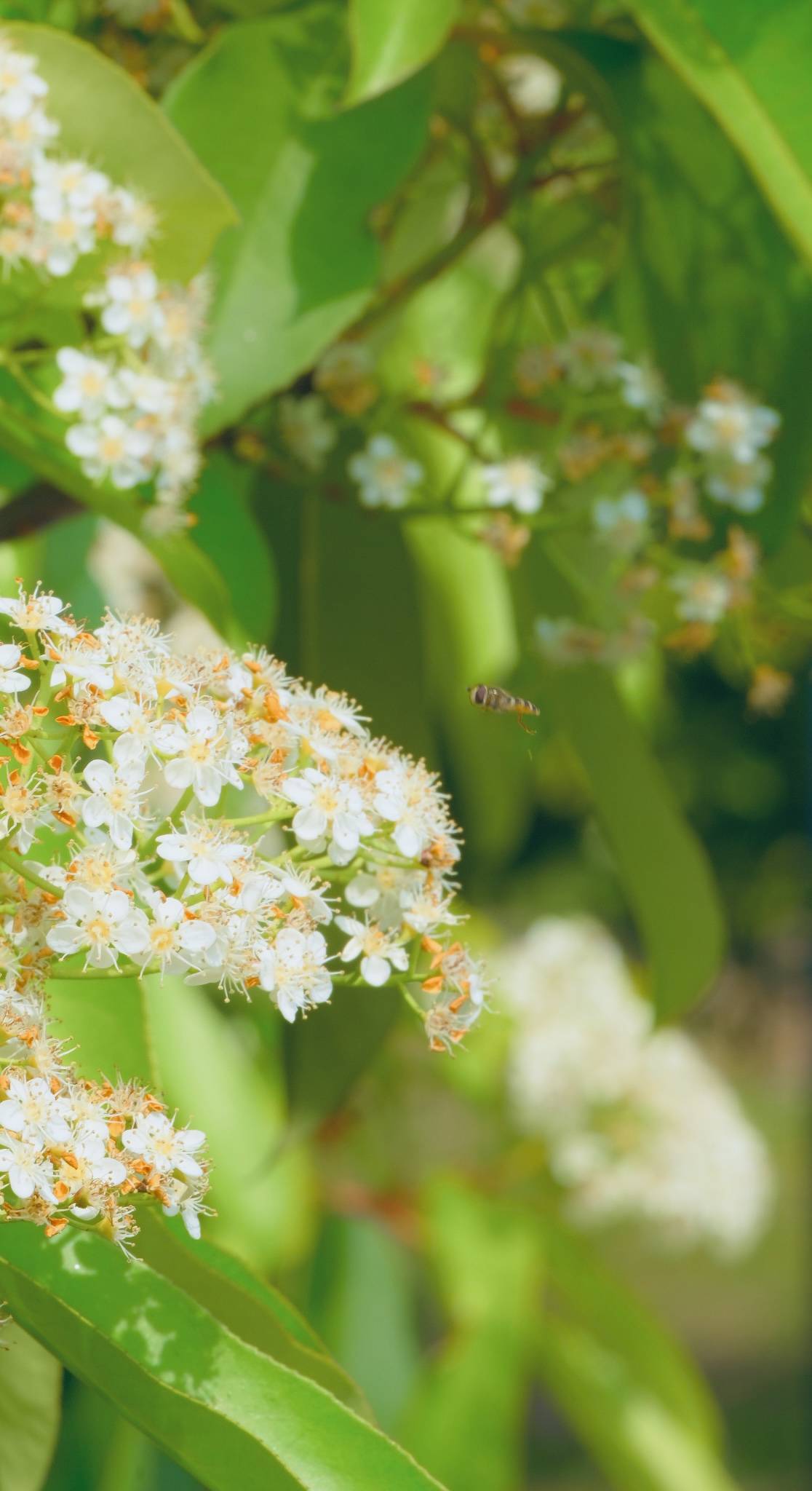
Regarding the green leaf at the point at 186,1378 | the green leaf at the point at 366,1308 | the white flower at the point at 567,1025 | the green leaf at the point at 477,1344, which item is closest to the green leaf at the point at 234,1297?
the green leaf at the point at 186,1378

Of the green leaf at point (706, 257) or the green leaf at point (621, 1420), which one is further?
the green leaf at point (621, 1420)

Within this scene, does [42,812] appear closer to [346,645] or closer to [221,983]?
[221,983]

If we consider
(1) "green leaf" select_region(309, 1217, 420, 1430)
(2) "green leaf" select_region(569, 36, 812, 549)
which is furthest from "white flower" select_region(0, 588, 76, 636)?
(1) "green leaf" select_region(309, 1217, 420, 1430)

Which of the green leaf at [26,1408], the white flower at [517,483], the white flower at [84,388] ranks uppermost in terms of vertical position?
the white flower at [517,483]

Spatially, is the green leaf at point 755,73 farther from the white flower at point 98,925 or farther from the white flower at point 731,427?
the white flower at point 98,925

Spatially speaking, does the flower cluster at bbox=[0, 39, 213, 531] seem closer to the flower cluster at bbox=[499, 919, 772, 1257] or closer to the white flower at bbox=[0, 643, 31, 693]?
the white flower at bbox=[0, 643, 31, 693]

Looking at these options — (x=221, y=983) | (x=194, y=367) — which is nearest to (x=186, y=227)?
(x=194, y=367)
